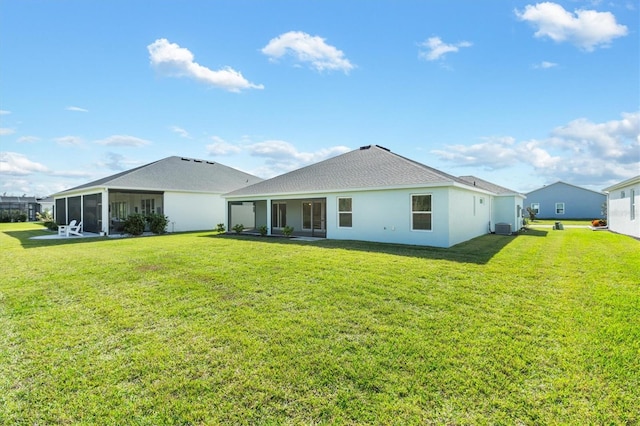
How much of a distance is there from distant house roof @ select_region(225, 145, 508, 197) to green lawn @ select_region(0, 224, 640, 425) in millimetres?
6082

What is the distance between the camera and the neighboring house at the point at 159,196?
1959 cm

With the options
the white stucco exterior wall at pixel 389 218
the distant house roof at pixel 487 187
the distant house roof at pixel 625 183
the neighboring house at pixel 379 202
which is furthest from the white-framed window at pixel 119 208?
the distant house roof at pixel 625 183

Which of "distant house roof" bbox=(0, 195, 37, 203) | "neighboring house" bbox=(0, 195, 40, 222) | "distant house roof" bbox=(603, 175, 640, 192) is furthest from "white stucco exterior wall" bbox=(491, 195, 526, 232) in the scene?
"distant house roof" bbox=(0, 195, 37, 203)

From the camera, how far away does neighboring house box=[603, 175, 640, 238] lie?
15.9m

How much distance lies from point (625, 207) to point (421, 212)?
1401 centimetres

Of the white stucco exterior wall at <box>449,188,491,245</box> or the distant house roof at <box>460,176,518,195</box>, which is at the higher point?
the distant house roof at <box>460,176,518,195</box>

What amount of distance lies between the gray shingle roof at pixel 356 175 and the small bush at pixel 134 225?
Result: 211 inches

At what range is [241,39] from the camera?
1282 cm

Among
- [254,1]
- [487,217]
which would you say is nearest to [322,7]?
[254,1]

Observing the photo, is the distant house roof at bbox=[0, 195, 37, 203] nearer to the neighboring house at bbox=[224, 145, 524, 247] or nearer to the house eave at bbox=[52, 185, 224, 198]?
the house eave at bbox=[52, 185, 224, 198]

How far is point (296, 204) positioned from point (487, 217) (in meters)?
11.5

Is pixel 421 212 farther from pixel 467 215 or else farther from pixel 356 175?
pixel 356 175

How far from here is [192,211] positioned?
2234cm

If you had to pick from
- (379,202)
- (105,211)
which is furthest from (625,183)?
(105,211)
